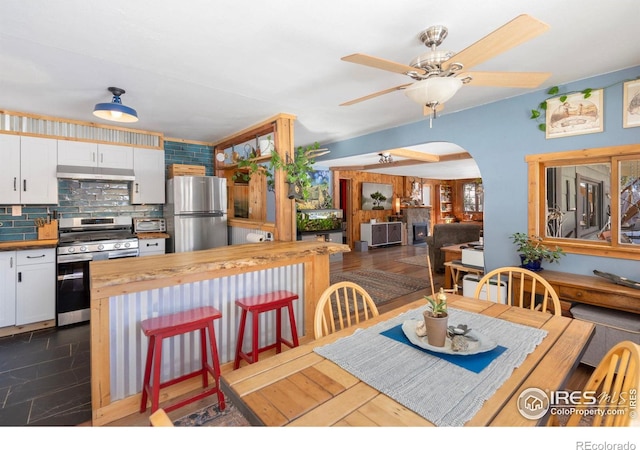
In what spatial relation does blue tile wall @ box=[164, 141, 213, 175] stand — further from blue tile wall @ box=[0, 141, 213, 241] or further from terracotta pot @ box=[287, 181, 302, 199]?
terracotta pot @ box=[287, 181, 302, 199]

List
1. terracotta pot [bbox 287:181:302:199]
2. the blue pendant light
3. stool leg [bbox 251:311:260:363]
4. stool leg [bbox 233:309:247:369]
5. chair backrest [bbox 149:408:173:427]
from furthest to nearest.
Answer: terracotta pot [bbox 287:181:302:199] → the blue pendant light → stool leg [bbox 233:309:247:369] → stool leg [bbox 251:311:260:363] → chair backrest [bbox 149:408:173:427]

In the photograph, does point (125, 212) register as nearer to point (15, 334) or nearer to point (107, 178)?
point (107, 178)

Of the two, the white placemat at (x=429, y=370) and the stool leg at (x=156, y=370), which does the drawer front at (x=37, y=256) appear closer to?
the stool leg at (x=156, y=370)

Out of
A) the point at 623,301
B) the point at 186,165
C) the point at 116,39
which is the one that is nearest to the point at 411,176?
the point at 186,165

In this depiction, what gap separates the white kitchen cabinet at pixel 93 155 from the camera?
12.3ft

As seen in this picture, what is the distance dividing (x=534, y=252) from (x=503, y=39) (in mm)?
2138

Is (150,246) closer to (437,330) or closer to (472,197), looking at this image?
(437,330)

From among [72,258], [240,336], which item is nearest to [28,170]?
[72,258]

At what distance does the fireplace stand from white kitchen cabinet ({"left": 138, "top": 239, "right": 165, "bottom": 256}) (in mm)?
8235

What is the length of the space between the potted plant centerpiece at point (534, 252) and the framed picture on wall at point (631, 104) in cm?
111

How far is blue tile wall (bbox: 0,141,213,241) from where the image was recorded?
12.1 feet

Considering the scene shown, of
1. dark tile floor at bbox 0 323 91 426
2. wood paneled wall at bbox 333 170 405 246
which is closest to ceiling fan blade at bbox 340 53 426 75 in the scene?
dark tile floor at bbox 0 323 91 426

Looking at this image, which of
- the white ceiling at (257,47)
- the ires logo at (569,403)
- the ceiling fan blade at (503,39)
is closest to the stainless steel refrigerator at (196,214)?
the white ceiling at (257,47)

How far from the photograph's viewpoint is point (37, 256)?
3.36m
